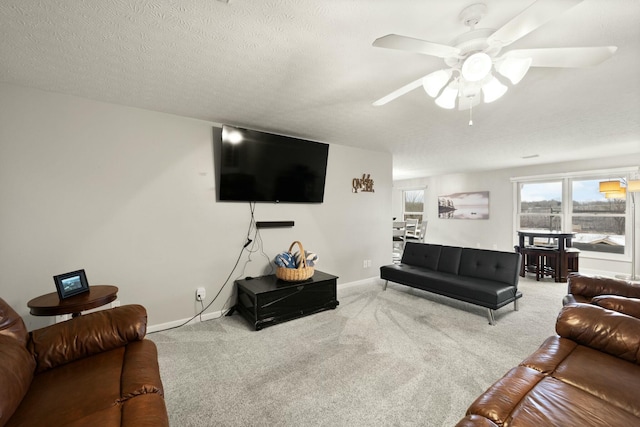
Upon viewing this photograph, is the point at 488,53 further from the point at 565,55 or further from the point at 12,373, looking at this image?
the point at 12,373

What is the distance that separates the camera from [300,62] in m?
1.87

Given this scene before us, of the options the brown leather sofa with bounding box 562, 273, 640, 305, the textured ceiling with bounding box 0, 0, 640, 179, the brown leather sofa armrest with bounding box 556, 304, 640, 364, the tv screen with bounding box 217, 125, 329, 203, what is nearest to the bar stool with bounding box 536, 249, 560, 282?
the textured ceiling with bounding box 0, 0, 640, 179

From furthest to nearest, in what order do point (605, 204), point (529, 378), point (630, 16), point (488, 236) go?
point (488, 236)
point (605, 204)
point (630, 16)
point (529, 378)

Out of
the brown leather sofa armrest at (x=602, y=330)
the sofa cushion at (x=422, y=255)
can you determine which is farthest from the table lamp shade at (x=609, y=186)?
the brown leather sofa armrest at (x=602, y=330)

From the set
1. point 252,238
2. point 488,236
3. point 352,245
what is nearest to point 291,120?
point 252,238

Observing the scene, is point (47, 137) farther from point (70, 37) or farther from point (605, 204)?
point (605, 204)

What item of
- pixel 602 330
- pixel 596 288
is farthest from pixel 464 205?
pixel 602 330

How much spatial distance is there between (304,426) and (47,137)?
9.90ft

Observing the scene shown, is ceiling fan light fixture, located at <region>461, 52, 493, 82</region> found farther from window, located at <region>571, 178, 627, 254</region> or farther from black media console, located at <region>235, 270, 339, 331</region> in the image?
window, located at <region>571, 178, 627, 254</region>

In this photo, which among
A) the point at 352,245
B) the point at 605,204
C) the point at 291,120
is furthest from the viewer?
the point at 605,204

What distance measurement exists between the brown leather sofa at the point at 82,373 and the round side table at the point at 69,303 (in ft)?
1.21

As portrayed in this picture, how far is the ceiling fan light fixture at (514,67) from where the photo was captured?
4.41 ft

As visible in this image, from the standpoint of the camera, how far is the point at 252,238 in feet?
11.3

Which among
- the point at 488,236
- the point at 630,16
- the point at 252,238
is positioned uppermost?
the point at 630,16
